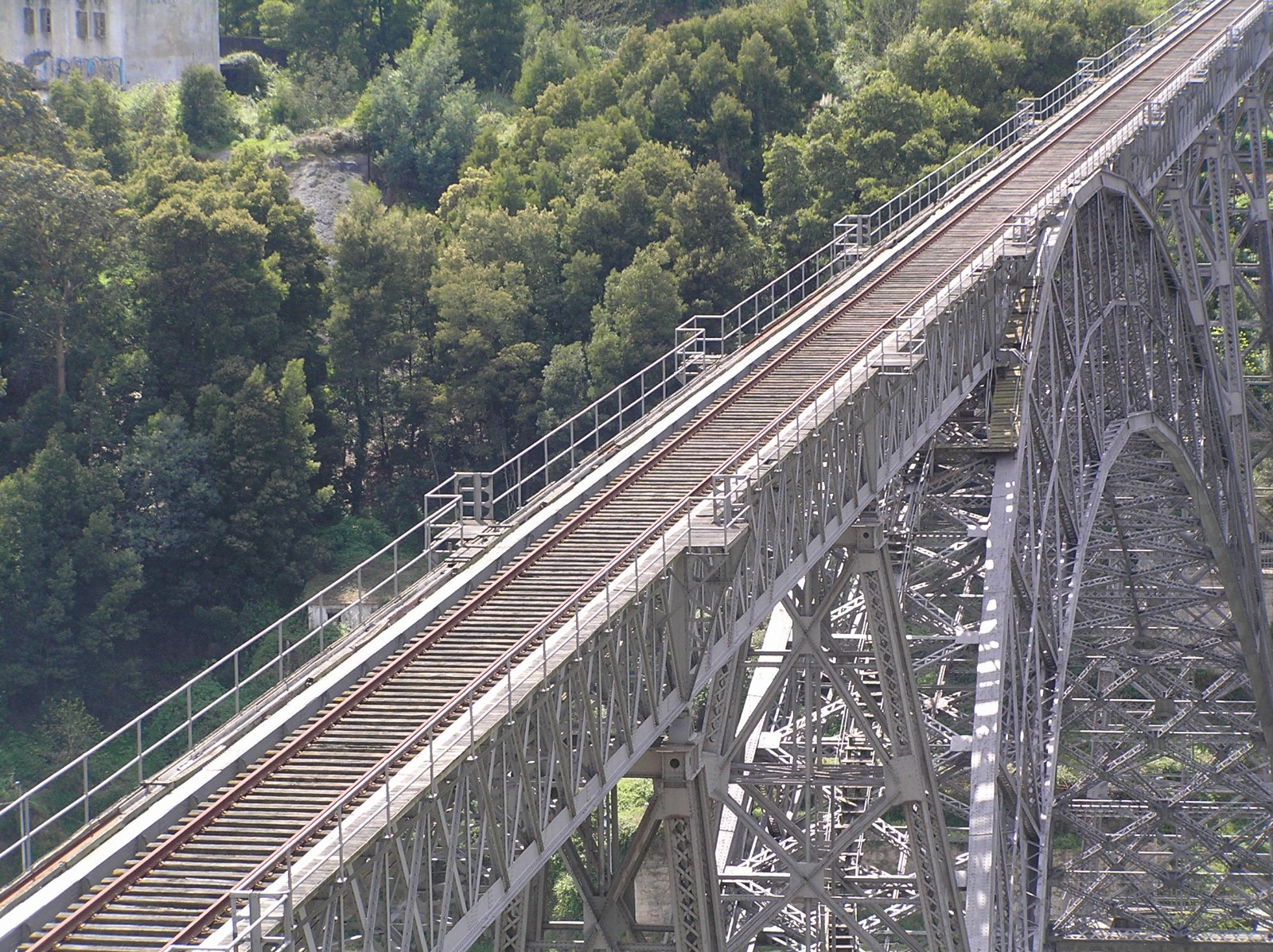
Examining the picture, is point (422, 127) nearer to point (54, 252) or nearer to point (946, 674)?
point (54, 252)

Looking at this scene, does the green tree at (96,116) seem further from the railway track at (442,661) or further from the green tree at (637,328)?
the railway track at (442,661)

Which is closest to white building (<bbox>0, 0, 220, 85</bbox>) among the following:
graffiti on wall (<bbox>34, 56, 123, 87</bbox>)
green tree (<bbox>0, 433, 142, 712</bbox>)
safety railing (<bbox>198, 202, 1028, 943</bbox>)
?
graffiti on wall (<bbox>34, 56, 123, 87</bbox>)

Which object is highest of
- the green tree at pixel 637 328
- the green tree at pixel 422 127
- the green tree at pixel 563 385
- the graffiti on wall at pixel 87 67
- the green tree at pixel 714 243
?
the graffiti on wall at pixel 87 67

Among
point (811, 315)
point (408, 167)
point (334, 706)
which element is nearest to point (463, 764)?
point (334, 706)

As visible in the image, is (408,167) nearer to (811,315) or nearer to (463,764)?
(811,315)

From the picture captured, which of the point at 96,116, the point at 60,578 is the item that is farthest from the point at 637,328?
the point at 96,116

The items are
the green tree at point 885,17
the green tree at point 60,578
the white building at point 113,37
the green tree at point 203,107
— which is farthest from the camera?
the white building at point 113,37

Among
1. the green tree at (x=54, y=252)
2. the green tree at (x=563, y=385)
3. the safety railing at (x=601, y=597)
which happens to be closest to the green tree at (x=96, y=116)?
the green tree at (x=54, y=252)
